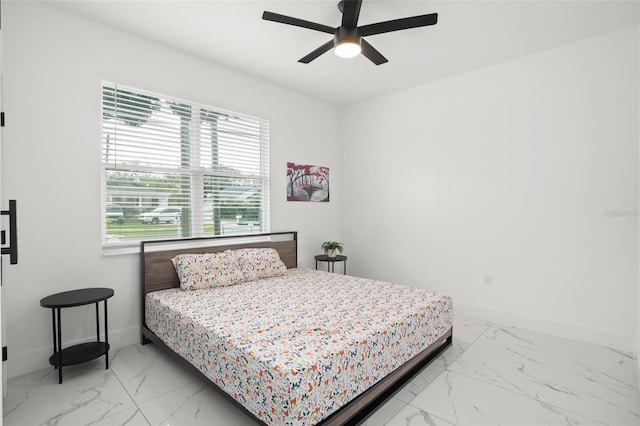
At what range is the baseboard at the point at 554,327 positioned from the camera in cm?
283

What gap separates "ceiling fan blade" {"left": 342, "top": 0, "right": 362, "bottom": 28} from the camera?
2.12m

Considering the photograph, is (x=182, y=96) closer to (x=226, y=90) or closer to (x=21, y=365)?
(x=226, y=90)

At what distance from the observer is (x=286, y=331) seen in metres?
2.04

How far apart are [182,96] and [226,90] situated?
0.50 meters

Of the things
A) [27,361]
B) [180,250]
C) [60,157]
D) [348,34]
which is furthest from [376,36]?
[27,361]

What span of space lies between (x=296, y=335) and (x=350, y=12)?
2056 millimetres

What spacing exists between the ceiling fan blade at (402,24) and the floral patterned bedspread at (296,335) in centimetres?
194

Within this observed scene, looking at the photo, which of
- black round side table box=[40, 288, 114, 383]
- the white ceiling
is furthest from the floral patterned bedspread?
the white ceiling

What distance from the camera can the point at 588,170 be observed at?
2.97 metres

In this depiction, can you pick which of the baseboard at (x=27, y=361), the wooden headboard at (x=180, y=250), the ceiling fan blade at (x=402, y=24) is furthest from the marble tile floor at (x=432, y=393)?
the ceiling fan blade at (x=402, y=24)

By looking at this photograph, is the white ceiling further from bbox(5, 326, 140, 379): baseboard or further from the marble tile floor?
the marble tile floor

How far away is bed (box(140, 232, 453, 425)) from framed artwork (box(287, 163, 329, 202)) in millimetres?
1020

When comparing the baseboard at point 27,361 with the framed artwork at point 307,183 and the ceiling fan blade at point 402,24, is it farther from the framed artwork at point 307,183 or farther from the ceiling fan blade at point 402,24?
the ceiling fan blade at point 402,24

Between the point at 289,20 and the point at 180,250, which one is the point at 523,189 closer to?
the point at 289,20
